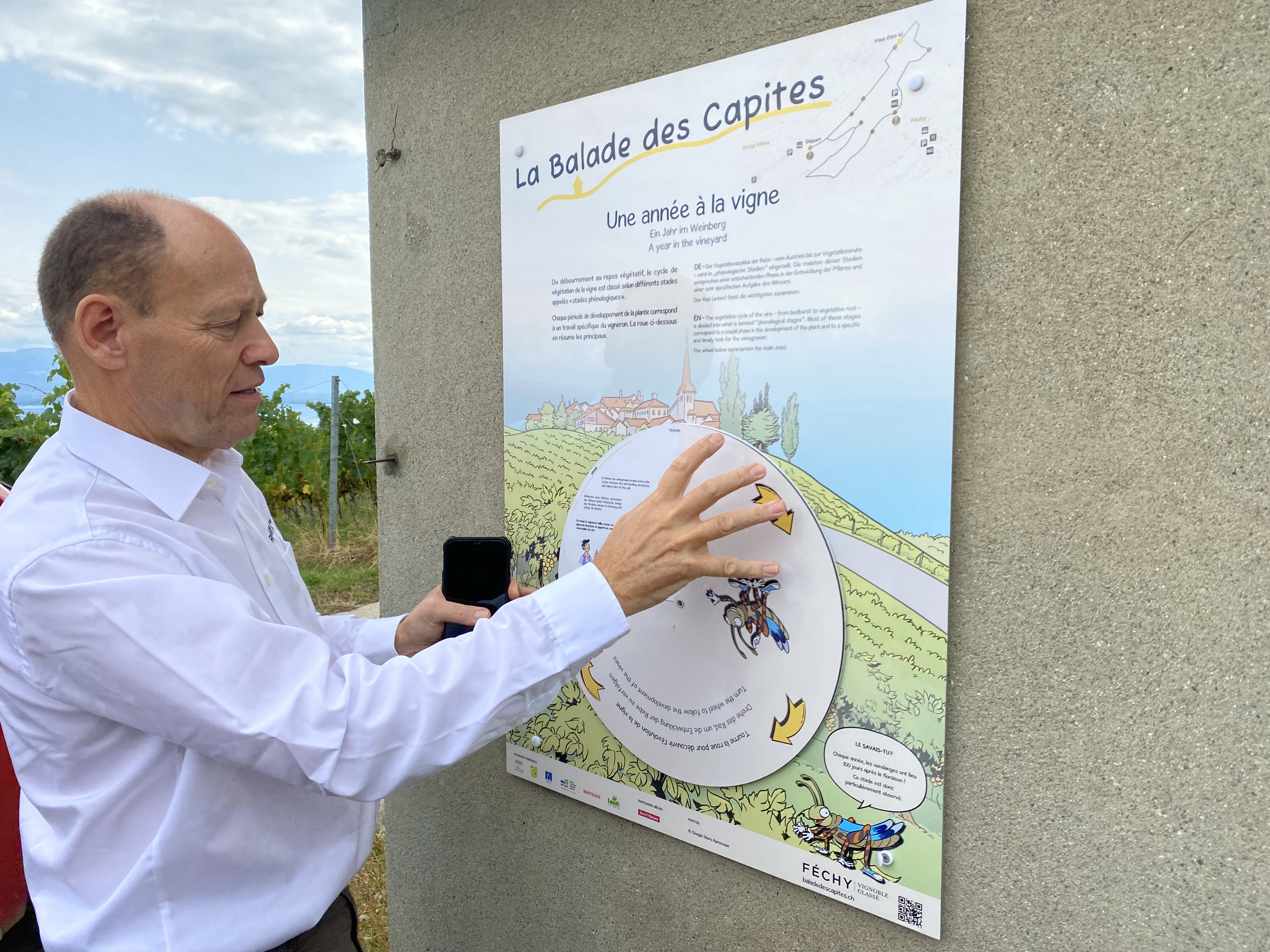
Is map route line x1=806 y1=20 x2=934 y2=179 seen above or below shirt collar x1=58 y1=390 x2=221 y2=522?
above

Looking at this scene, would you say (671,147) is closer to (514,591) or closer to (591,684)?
(514,591)

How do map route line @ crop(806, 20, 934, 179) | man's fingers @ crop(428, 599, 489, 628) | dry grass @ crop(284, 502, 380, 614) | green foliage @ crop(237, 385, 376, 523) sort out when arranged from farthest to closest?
green foliage @ crop(237, 385, 376, 523) < dry grass @ crop(284, 502, 380, 614) < man's fingers @ crop(428, 599, 489, 628) < map route line @ crop(806, 20, 934, 179)

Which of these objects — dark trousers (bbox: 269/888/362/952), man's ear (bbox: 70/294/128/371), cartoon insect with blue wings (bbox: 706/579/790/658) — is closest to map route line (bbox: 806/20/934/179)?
cartoon insect with blue wings (bbox: 706/579/790/658)

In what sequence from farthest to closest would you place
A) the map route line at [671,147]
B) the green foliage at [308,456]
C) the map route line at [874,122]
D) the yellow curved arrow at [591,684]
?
the green foliage at [308,456], the yellow curved arrow at [591,684], the map route line at [671,147], the map route line at [874,122]

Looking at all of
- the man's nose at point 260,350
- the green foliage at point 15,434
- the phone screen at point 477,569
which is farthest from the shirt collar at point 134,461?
the green foliage at point 15,434

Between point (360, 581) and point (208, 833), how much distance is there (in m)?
7.25

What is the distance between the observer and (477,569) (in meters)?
1.72

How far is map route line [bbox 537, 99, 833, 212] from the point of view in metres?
1.42

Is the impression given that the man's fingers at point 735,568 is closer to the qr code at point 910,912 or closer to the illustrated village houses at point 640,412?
the illustrated village houses at point 640,412

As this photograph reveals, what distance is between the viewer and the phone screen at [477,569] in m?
1.71

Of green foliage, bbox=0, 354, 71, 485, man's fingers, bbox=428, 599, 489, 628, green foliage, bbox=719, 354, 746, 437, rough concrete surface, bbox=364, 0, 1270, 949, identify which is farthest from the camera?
green foliage, bbox=0, 354, 71, 485

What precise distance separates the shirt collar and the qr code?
59.5 inches

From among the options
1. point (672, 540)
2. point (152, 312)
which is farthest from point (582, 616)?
point (152, 312)

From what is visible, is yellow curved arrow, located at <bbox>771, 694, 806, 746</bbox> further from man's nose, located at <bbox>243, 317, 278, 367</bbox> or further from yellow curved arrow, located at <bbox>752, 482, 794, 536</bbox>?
man's nose, located at <bbox>243, 317, 278, 367</bbox>
